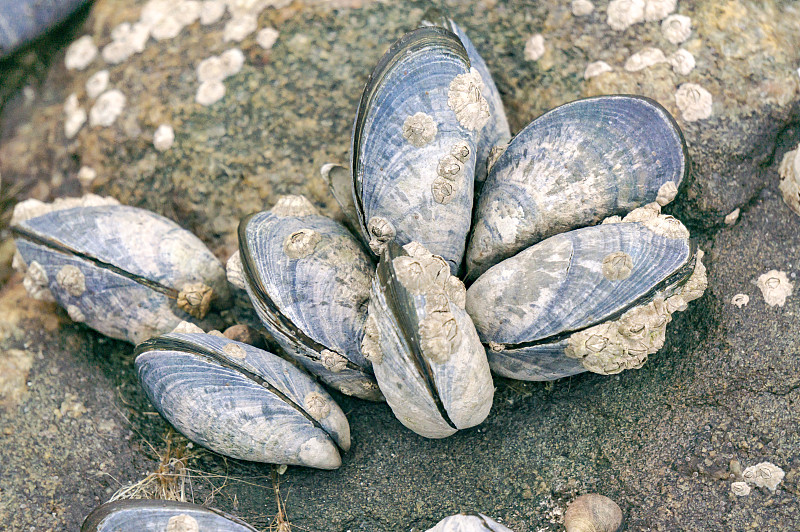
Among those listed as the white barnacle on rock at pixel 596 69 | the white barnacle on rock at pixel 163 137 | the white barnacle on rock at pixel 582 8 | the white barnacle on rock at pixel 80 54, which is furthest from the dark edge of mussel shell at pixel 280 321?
the white barnacle on rock at pixel 80 54

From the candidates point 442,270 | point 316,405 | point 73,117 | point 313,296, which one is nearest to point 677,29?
point 442,270

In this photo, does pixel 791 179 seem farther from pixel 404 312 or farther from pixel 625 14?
pixel 404 312

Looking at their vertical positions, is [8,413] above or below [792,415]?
above

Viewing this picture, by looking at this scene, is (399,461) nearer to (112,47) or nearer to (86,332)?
(86,332)

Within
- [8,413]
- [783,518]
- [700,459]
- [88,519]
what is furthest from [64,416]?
[783,518]

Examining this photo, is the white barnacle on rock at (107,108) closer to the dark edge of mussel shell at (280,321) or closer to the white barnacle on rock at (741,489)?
the dark edge of mussel shell at (280,321)

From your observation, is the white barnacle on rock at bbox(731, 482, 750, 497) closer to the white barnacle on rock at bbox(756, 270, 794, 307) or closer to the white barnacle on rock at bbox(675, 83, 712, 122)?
the white barnacle on rock at bbox(756, 270, 794, 307)
